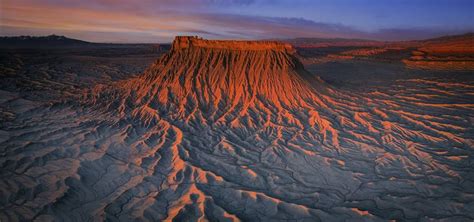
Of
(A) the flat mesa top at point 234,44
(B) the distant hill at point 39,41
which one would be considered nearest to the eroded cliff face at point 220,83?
(A) the flat mesa top at point 234,44

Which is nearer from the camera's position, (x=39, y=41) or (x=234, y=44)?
(x=234, y=44)

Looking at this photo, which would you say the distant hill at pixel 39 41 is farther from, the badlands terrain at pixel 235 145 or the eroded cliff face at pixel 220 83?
the eroded cliff face at pixel 220 83

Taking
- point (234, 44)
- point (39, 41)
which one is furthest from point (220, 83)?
point (39, 41)

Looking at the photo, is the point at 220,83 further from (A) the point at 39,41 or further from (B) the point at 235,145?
(A) the point at 39,41

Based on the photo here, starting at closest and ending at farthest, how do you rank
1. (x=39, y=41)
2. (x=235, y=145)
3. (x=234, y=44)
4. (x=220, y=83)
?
1. (x=235, y=145)
2. (x=220, y=83)
3. (x=234, y=44)
4. (x=39, y=41)

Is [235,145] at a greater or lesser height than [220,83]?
lesser

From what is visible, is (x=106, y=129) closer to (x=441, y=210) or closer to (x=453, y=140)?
(x=441, y=210)

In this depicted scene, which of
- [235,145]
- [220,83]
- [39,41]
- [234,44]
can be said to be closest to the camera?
[235,145]
